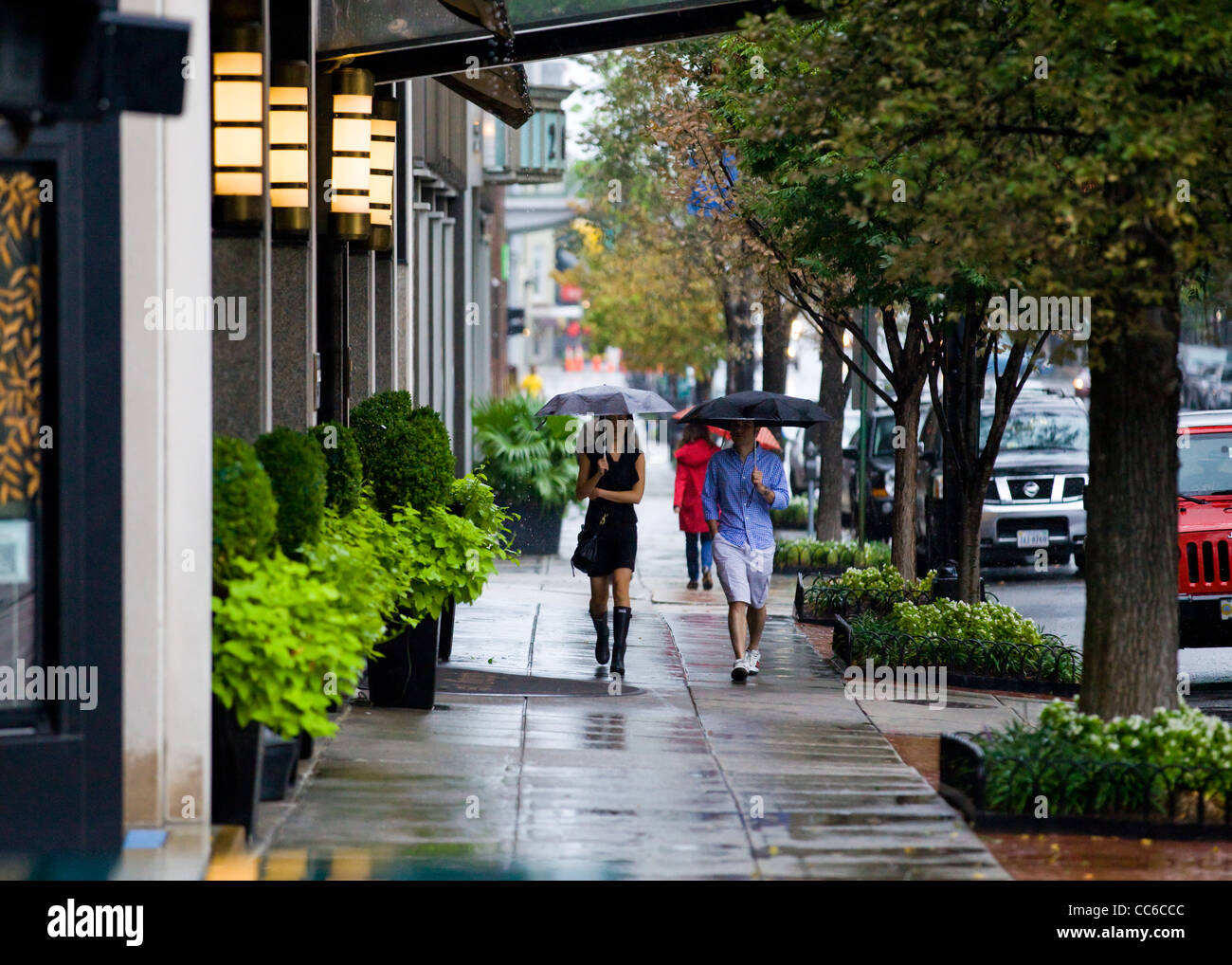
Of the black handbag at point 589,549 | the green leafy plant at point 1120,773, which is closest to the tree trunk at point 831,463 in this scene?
the black handbag at point 589,549

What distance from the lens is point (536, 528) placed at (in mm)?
20938

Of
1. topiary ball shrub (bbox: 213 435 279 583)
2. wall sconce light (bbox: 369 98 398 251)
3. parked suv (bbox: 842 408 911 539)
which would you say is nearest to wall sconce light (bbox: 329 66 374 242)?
wall sconce light (bbox: 369 98 398 251)

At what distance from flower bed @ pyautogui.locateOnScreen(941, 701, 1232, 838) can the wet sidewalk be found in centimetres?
27

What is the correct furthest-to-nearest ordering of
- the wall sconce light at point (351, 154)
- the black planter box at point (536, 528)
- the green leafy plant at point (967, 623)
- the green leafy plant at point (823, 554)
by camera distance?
the black planter box at point (536, 528) → the green leafy plant at point (823, 554) → the green leafy plant at point (967, 623) → the wall sconce light at point (351, 154)

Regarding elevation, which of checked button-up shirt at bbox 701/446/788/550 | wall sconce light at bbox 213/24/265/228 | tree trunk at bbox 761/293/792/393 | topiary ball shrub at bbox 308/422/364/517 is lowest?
checked button-up shirt at bbox 701/446/788/550

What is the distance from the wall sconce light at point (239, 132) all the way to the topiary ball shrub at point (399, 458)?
158cm

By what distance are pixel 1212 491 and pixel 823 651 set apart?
142 inches

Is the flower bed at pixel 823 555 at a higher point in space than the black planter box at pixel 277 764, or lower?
lower

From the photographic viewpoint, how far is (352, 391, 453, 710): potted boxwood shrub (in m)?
9.30

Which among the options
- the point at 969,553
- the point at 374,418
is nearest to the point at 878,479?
the point at 969,553

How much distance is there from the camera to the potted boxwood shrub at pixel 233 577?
659cm

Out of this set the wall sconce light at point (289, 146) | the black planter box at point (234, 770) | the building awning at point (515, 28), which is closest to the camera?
the black planter box at point (234, 770)

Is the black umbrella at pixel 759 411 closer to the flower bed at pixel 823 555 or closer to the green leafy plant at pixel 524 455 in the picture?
the flower bed at pixel 823 555

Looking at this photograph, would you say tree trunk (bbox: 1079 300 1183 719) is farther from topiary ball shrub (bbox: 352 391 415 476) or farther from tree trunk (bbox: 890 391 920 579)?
tree trunk (bbox: 890 391 920 579)
